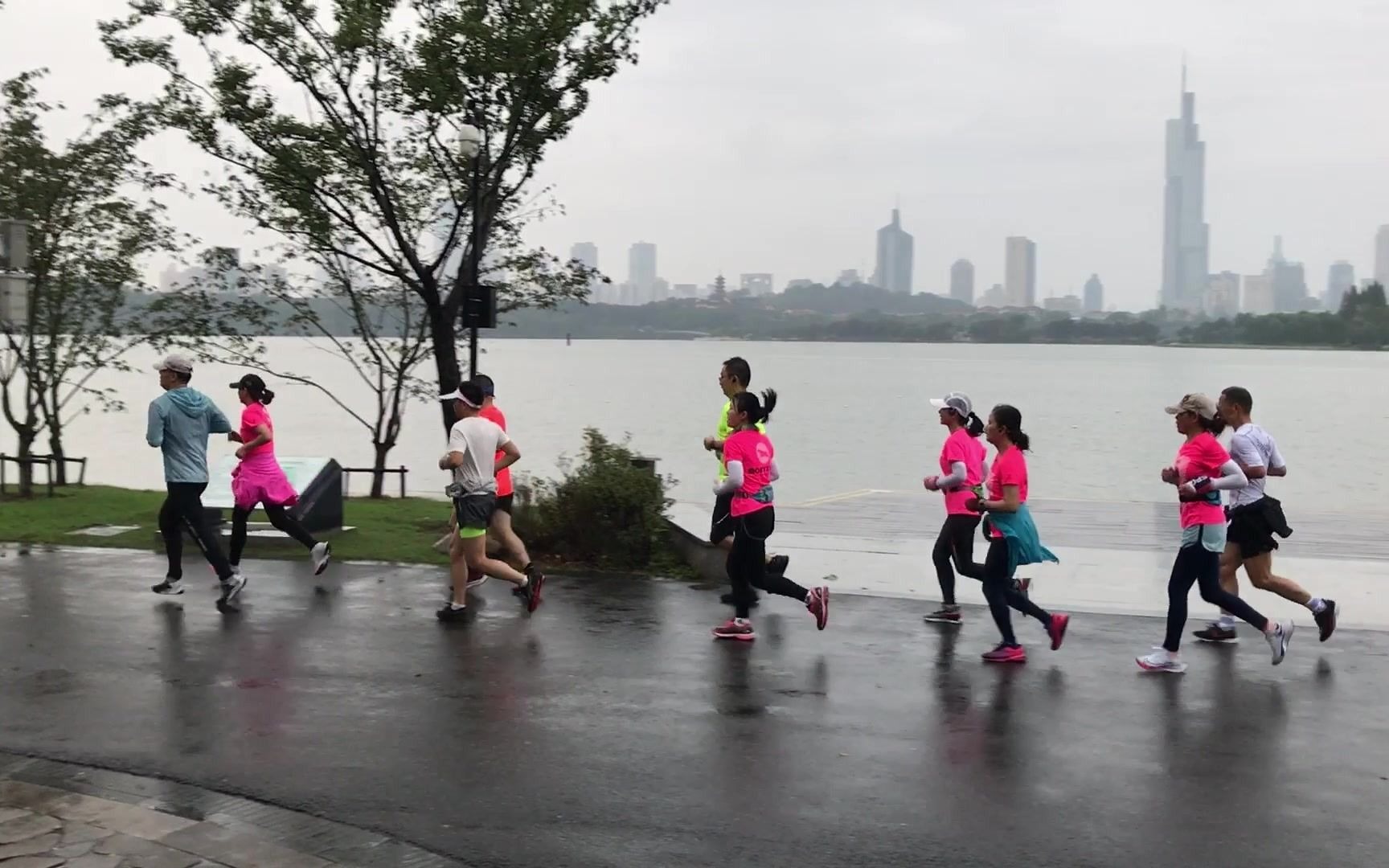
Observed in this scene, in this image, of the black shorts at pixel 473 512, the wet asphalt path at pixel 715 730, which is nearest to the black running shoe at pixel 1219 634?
the wet asphalt path at pixel 715 730

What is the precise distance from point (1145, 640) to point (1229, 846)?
13.2 ft

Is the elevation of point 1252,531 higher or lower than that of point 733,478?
lower

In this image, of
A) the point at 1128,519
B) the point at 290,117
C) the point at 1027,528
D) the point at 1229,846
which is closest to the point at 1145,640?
the point at 1027,528

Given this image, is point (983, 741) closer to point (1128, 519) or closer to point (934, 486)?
point (934, 486)

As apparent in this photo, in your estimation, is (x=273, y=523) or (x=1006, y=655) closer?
(x=1006, y=655)

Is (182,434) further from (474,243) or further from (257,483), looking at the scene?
(474,243)

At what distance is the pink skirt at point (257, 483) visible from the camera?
11203 millimetres

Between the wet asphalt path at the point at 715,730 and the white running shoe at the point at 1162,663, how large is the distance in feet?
0.30

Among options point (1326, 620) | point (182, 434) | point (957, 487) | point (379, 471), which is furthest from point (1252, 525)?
point (379, 471)

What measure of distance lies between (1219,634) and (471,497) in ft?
17.0

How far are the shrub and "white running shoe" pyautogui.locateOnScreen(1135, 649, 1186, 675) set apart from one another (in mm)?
4781

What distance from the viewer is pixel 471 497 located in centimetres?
977

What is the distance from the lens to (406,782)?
19.7 feet

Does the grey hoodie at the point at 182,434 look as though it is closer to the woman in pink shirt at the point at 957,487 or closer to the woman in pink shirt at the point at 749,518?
the woman in pink shirt at the point at 749,518
